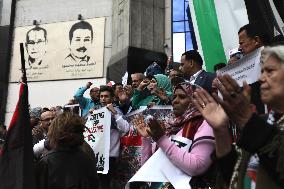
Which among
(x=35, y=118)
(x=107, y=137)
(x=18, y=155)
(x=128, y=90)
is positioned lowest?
(x=18, y=155)

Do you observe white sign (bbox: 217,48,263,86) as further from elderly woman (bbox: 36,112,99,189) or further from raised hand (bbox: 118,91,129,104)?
raised hand (bbox: 118,91,129,104)

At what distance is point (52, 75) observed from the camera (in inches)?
609

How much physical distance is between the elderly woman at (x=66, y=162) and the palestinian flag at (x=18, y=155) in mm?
101

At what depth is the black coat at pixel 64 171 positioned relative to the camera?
10.5ft

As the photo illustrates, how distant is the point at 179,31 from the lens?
12898mm

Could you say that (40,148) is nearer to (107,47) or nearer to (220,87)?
(220,87)

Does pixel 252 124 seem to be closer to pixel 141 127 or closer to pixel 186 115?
pixel 186 115

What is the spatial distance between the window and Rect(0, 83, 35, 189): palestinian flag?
30.2 feet

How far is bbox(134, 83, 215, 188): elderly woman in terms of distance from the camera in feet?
8.43

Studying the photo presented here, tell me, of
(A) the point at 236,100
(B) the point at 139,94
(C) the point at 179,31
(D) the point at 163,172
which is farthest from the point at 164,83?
(C) the point at 179,31

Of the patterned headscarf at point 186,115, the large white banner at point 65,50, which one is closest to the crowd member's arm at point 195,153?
the patterned headscarf at point 186,115

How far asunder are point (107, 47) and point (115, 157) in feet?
33.8

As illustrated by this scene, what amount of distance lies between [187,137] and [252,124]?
3.99 ft

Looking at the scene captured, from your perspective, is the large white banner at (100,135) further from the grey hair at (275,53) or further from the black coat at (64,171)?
the grey hair at (275,53)
